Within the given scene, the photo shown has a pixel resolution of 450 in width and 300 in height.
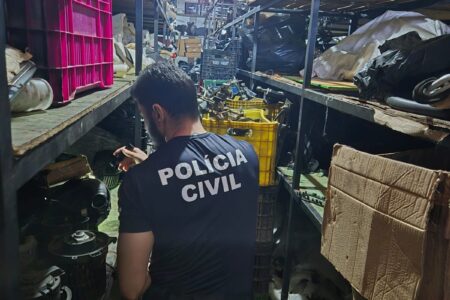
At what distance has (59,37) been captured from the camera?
1205 mm

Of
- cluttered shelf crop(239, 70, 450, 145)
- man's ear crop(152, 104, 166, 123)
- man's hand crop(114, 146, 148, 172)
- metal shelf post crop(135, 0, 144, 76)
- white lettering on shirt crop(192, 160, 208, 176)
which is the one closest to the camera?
cluttered shelf crop(239, 70, 450, 145)

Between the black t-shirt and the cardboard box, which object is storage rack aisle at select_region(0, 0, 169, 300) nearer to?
the black t-shirt

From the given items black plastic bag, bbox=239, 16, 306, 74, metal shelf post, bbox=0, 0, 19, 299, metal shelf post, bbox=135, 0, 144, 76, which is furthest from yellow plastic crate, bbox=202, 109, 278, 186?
metal shelf post, bbox=0, 0, 19, 299

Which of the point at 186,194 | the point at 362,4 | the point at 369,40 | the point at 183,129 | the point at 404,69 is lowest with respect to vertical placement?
the point at 186,194

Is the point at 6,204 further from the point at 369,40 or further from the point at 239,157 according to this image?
the point at 369,40

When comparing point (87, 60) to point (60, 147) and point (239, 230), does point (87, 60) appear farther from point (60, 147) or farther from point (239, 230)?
point (239, 230)

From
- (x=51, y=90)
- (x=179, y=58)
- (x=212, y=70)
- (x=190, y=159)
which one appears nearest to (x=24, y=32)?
(x=51, y=90)

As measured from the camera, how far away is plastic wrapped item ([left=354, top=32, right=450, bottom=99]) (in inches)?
53.3

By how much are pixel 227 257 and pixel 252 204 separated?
0.27 meters

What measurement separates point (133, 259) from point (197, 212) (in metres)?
0.30

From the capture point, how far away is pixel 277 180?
294 cm

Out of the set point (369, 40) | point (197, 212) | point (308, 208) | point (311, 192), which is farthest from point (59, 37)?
point (369, 40)

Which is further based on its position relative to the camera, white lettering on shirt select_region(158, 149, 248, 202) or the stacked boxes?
the stacked boxes

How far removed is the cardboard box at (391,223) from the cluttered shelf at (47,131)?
37.2 inches
